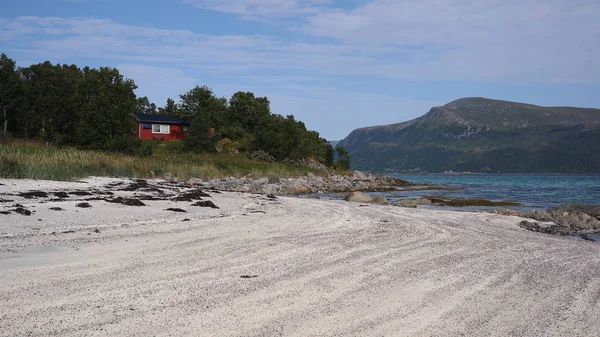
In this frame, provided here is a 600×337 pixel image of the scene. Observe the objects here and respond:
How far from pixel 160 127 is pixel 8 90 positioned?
21.5 m

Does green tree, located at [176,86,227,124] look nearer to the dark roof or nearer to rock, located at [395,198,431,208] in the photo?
the dark roof

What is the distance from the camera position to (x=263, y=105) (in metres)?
85.6

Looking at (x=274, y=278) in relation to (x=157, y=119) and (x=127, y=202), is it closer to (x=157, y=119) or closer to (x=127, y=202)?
(x=127, y=202)

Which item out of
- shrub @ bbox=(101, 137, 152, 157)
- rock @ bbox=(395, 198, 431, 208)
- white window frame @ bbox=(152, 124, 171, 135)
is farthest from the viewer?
white window frame @ bbox=(152, 124, 171, 135)

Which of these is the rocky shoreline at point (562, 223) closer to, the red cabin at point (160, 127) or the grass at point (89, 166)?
the grass at point (89, 166)

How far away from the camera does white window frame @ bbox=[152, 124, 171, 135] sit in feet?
235

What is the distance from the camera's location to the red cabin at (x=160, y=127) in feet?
232

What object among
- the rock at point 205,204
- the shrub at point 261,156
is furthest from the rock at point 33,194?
the shrub at point 261,156

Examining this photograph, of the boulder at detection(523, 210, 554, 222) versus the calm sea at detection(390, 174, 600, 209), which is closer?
the boulder at detection(523, 210, 554, 222)

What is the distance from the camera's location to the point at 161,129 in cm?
7219

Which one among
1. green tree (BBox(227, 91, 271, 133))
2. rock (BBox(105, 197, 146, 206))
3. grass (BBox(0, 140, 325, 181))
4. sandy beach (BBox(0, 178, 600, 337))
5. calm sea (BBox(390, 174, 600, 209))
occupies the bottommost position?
calm sea (BBox(390, 174, 600, 209))

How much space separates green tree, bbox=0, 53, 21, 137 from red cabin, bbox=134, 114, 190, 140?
1712 centimetres

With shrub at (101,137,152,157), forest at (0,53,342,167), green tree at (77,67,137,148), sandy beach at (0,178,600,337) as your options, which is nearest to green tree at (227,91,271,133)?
forest at (0,53,342,167)

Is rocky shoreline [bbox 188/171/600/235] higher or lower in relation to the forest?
lower
